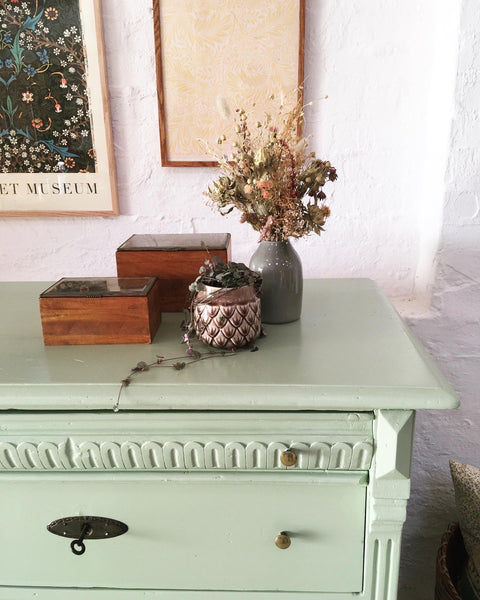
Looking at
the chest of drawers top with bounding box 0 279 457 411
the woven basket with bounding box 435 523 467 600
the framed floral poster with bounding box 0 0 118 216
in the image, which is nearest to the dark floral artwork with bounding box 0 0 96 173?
the framed floral poster with bounding box 0 0 118 216

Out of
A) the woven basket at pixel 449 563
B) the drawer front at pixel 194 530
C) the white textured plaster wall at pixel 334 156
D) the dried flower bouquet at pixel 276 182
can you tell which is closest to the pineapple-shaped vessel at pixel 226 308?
the dried flower bouquet at pixel 276 182

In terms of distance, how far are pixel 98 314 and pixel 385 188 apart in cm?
88

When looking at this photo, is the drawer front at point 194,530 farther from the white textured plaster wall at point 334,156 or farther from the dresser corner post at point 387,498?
the white textured plaster wall at point 334,156

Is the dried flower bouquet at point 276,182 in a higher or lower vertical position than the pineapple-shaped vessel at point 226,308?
higher

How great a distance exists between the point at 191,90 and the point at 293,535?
3.57 ft

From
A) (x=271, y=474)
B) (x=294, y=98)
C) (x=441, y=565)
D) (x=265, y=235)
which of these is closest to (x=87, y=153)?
(x=294, y=98)

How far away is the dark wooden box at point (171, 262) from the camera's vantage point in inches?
41.3

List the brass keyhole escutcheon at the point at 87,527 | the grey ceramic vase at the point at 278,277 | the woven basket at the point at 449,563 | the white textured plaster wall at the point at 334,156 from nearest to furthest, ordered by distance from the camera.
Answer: the brass keyhole escutcheon at the point at 87,527, the grey ceramic vase at the point at 278,277, the woven basket at the point at 449,563, the white textured plaster wall at the point at 334,156

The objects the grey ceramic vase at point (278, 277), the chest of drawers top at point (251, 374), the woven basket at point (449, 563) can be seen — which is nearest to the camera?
the chest of drawers top at point (251, 374)

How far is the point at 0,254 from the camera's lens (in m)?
1.50

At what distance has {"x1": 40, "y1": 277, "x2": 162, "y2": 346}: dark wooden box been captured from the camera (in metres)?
0.90

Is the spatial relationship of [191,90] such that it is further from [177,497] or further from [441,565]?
[441,565]

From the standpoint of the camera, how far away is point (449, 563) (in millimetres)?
1287

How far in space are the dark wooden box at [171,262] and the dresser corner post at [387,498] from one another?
1.54 ft
